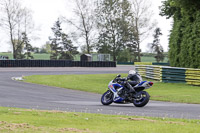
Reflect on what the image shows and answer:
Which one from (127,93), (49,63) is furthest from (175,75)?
(49,63)

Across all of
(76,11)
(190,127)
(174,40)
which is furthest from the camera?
(76,11)

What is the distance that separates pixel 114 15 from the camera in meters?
79.6

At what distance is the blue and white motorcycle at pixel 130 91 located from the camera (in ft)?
48.6

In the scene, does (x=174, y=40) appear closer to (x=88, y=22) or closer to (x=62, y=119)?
(x=62, y=119)

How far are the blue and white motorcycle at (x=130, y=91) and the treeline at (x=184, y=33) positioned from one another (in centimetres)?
1856

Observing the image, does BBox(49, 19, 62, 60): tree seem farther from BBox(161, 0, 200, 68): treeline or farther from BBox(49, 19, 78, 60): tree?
BBox(161, 0, 200, 68): treeline

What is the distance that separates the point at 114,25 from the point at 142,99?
65.0m

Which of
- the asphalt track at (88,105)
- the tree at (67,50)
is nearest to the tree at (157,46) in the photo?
the tree at (67,50)

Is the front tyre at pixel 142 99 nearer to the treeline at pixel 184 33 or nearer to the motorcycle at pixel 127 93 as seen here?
the motorcycle at pixel 127 93

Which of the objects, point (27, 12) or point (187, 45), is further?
point (27, 12)

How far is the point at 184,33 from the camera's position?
36125 mm

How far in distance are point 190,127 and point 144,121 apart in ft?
4.37

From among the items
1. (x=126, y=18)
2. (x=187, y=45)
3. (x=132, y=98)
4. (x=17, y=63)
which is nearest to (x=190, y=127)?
(x=132, y=98)

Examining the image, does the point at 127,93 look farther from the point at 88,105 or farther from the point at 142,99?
the point at 88,105
